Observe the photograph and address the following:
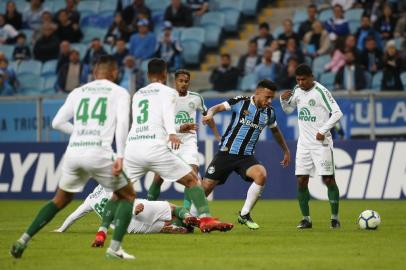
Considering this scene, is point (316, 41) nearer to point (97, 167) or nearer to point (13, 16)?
point (13, 16)

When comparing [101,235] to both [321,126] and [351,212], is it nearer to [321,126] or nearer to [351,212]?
[321,126]

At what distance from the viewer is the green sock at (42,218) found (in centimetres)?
1014

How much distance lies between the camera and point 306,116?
14.6 m

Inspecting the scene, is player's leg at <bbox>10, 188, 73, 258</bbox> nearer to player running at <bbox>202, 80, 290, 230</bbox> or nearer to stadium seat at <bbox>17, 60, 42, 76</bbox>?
player running at <bbox>202, 80, 290, 230</bbox>

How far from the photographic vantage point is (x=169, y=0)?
2744cm

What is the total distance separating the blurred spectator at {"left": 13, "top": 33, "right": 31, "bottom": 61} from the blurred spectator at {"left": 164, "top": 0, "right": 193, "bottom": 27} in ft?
12.2

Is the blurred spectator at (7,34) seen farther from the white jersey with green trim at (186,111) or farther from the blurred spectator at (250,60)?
the white jersey with green trim at (186,111)

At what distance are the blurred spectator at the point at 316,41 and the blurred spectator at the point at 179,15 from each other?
3.75 m

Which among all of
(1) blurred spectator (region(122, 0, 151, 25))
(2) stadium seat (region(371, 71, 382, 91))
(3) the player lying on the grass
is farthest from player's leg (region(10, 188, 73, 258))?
(1) blurred spectator (region(122, 0, 151, 25))

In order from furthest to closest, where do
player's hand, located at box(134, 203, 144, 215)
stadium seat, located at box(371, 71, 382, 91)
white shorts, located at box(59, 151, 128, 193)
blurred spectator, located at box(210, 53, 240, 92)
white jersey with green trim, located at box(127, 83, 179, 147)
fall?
1. blurred spectator, located at box(210, 53, 240, 92)
2. stadium seat, located at box(371, 71, 382, 91)
3. player's hand, located at box(134, 203, 144, 215)
4. white jersey with green trim, located at box(127, 83, 179, 147)
5. white shorts, located at box(59, 151, 128, 193)

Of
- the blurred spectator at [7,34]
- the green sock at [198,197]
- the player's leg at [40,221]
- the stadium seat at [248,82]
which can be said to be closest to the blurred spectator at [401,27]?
the stadium seat at [248,82]

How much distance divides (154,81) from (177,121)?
148 inches

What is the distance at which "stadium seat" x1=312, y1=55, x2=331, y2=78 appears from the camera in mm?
23281

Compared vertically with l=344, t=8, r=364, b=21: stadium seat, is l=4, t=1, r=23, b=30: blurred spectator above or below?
below
